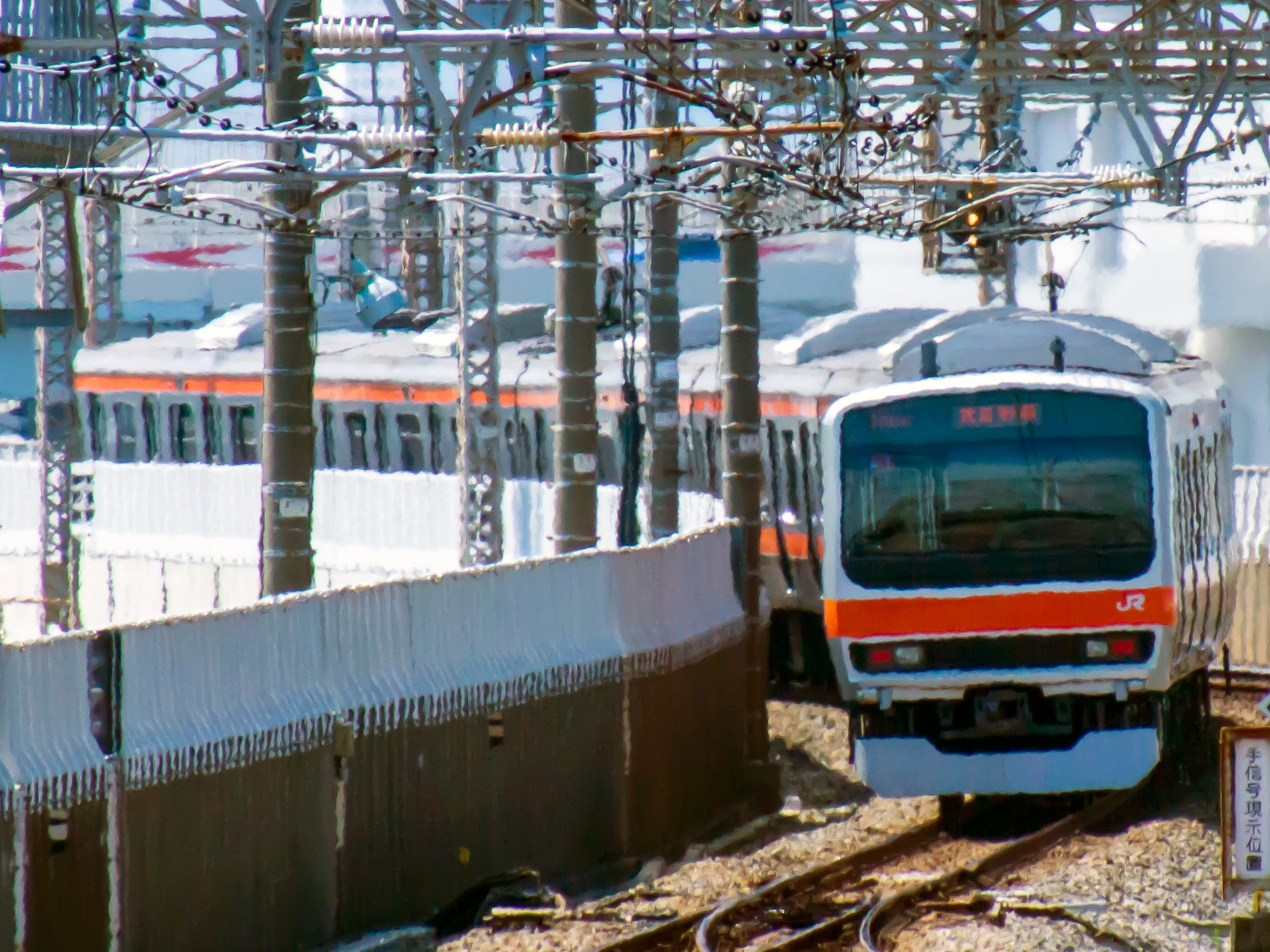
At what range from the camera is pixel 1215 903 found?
1042 centimetres

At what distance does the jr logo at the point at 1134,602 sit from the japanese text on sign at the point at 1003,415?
117cm

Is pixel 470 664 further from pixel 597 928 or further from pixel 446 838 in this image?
pixel 597 928

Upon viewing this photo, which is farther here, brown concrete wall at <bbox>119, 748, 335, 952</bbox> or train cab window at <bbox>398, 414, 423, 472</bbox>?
train cab window at <bbox>398, 414, 423, 472</bbox>

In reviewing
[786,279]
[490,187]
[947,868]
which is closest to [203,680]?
[947,868]

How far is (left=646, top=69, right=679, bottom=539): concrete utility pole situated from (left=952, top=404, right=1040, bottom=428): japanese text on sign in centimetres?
290

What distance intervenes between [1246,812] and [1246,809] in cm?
1

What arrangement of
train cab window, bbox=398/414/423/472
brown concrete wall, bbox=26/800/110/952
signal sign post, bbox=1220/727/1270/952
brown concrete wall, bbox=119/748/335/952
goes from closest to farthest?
brown concrete wall, bbox=26/800/110/952
brown concrete wall, bbox=119/748/335/952
signal sign post, bbox=1220/727/1270/952
train cab window, bbox=398/414/423/472

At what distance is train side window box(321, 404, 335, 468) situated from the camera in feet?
83.3

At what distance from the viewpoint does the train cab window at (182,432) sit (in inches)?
1082

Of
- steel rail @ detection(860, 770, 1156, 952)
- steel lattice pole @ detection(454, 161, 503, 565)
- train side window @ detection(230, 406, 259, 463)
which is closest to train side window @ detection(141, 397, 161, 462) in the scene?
train side window @ detection(230, 406, 259, 463)

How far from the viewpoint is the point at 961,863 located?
12.1 meters

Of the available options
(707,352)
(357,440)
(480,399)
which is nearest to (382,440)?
(357,440)

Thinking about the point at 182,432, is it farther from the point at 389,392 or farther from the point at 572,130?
the point at 572,130

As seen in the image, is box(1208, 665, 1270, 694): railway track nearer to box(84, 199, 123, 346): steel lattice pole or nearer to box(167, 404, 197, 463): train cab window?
box(167, 404, 197, 463): train cab window
